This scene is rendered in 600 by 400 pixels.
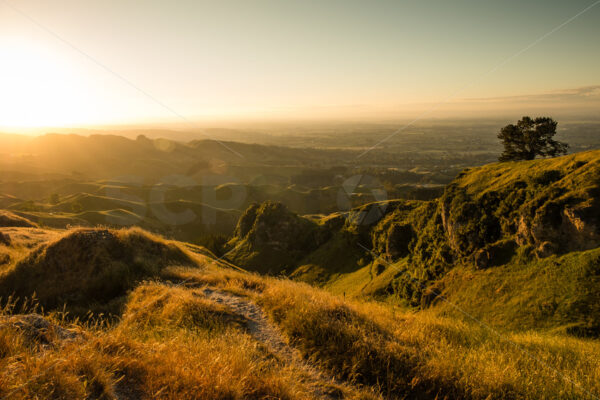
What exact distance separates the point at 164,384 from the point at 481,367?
18.9ft

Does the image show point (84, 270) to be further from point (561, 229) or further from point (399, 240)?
point (399, 240)

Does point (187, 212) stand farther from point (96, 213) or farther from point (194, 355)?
point (194, 355)

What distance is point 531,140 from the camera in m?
29.4

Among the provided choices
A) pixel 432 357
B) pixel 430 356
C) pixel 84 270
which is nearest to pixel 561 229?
pixel 430 356

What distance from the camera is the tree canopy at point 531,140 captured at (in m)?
28.5

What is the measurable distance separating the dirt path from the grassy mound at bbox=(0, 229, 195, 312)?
4.13m

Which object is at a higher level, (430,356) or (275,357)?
(275,357)

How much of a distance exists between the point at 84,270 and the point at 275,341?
35.2 ft

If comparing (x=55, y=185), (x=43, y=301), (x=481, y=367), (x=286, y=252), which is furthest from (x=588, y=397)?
(x=55, y=185)

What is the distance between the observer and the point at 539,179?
16406 mm

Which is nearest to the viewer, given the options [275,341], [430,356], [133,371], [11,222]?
[133,371]

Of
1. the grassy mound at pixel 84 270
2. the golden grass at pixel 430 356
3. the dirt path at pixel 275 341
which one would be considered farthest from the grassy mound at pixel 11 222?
the golden grass at pixel 430 356

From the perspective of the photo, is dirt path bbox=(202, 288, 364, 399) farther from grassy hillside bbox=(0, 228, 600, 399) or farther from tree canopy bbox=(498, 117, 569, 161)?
tree canopy bbox=(498, 117, 569, 161)

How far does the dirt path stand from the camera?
470 cm
